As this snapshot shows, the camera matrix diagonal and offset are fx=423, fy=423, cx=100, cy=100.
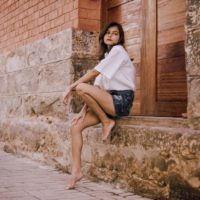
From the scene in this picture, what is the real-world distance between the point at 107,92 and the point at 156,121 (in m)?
0.60

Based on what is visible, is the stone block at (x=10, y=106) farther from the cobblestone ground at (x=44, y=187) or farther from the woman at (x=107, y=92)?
the woman at (x=107, y=92)

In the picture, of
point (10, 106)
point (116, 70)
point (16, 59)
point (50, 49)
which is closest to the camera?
point (116, 70)

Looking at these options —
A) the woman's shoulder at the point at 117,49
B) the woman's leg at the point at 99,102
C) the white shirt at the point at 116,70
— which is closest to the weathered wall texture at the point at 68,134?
the woman's leg at the point at 99,102

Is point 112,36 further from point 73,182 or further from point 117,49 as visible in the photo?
point 73,182

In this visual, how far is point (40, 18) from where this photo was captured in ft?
18.3

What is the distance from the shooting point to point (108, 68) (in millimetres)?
3742

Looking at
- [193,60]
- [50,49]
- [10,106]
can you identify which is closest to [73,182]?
[193,60]

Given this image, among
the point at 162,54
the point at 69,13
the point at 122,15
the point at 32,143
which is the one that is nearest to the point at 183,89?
the point at 162,54

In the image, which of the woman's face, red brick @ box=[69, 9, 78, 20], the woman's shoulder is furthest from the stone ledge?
red brick @ box=[69, 9, 78, 20]

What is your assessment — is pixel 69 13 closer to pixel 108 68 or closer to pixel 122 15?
pixel 122 15

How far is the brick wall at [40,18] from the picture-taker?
475cm

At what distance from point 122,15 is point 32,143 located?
2.11 m

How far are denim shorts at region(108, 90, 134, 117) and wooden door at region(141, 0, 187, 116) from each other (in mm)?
341

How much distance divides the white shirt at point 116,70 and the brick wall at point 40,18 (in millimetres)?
1007
